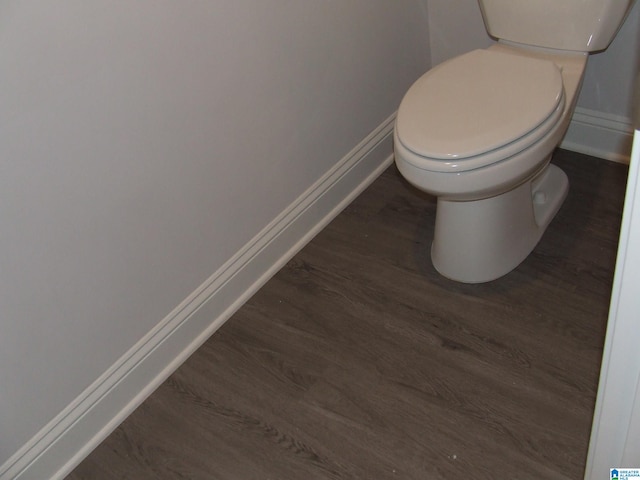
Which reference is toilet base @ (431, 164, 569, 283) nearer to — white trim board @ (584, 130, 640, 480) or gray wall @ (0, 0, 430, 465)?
gray wall @ (0, 0, 430, 465)

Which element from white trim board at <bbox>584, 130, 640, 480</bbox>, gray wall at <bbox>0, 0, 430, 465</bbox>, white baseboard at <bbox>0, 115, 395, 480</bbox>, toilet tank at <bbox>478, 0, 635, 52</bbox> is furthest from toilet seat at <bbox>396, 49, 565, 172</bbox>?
white trim board at <bbox>584, 130, 640, 480</bbox>

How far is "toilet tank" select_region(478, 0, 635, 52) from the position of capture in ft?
5.27

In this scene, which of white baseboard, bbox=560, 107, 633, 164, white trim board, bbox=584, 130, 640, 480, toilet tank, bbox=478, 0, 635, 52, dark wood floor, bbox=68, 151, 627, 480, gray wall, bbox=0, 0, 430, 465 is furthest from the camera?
white baseboard, bbox=560, 107, 633, 164

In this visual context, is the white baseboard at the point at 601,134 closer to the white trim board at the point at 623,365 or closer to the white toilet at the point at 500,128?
the white toilet at the point at 500,128

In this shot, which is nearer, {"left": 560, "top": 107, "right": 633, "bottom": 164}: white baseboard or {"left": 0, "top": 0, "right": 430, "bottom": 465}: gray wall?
{"left": 0, "top": 0, "right": 430, "bottom": 465}: gray wall

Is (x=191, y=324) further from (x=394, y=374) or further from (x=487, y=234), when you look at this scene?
(x=487, y=234)

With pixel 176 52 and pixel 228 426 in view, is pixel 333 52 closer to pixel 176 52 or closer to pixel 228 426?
pixel 176 52

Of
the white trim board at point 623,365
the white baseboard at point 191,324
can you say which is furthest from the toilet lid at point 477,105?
the white trim board at point 623,365

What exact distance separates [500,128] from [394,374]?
576 mm

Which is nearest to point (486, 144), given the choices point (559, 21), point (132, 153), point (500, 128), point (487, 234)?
point (500, 128)

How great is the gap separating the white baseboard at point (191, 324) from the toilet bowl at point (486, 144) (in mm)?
365

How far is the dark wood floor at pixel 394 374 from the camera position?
4.58ft

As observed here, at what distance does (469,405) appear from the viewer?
1454mm

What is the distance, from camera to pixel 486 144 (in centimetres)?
140
